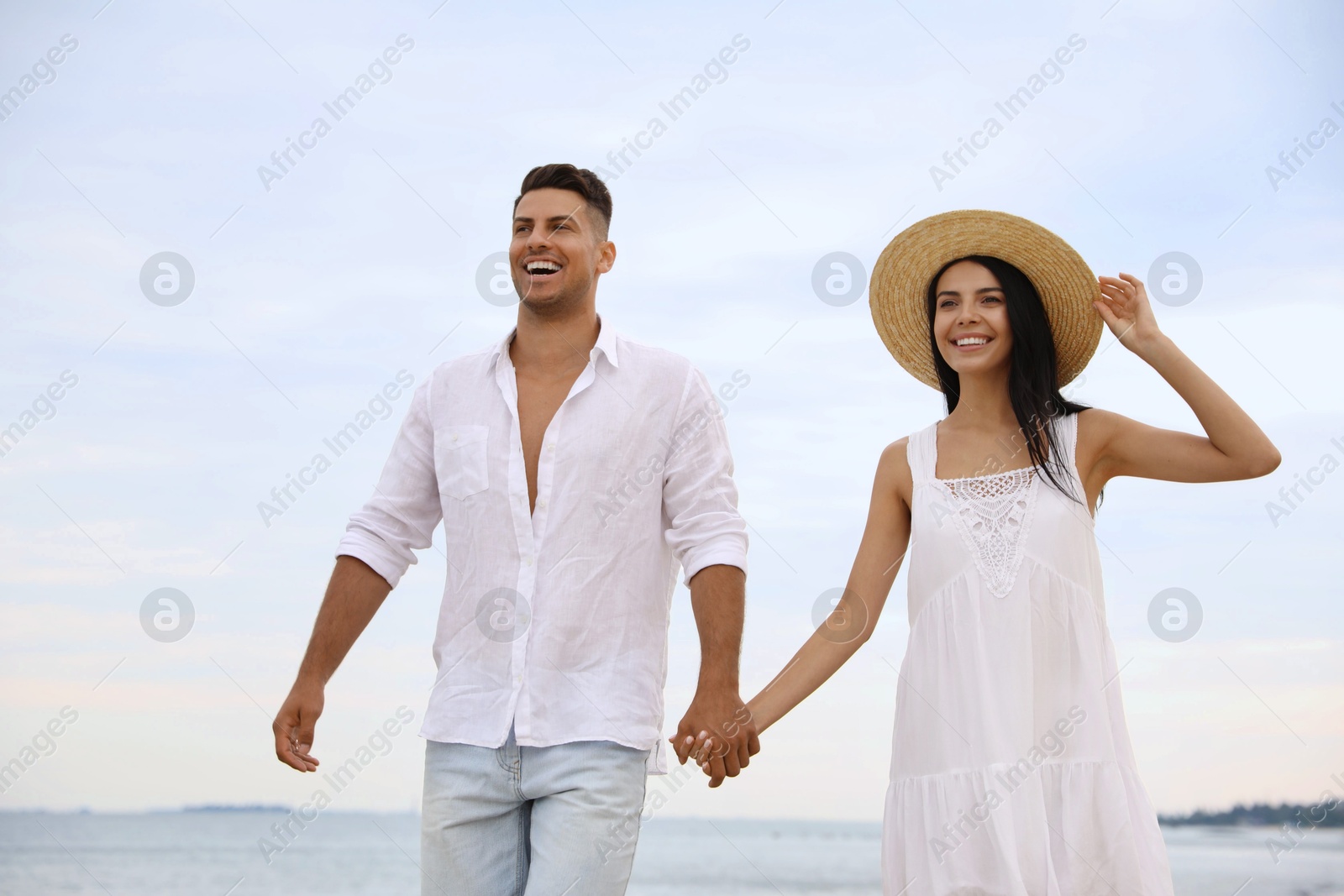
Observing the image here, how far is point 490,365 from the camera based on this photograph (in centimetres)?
370

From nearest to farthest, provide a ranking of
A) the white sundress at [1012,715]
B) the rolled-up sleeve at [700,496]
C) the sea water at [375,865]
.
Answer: the white sundress at [1012,715] → the rolled-up sleeve at [700,496] → the sea water at [375,865]

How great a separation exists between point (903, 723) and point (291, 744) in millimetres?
1718

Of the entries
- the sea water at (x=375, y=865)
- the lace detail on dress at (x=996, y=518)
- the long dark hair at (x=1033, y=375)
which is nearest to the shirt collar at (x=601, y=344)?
the long dark hair at (x=1033, y=375)

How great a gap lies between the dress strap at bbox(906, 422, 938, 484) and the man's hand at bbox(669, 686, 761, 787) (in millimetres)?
805

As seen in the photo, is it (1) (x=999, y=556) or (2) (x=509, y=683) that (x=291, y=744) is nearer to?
(2) (x=509, y=683)

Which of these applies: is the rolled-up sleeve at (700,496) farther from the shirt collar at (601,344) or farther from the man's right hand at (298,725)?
the man's right hand at (298,725)

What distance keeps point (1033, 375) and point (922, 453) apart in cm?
38

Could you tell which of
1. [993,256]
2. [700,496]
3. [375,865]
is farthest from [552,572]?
[375,865]

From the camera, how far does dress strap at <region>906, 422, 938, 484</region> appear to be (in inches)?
135

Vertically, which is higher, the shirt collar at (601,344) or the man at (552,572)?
the shirt collar at (601,344)

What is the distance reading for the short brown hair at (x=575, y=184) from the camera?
12.4 feet

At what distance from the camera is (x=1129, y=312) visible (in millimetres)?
3293

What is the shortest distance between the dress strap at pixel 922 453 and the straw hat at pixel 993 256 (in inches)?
9.5

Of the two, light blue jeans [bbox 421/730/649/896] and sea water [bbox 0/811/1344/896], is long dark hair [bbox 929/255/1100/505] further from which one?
sea water [bbox 0/811/1344/896]
